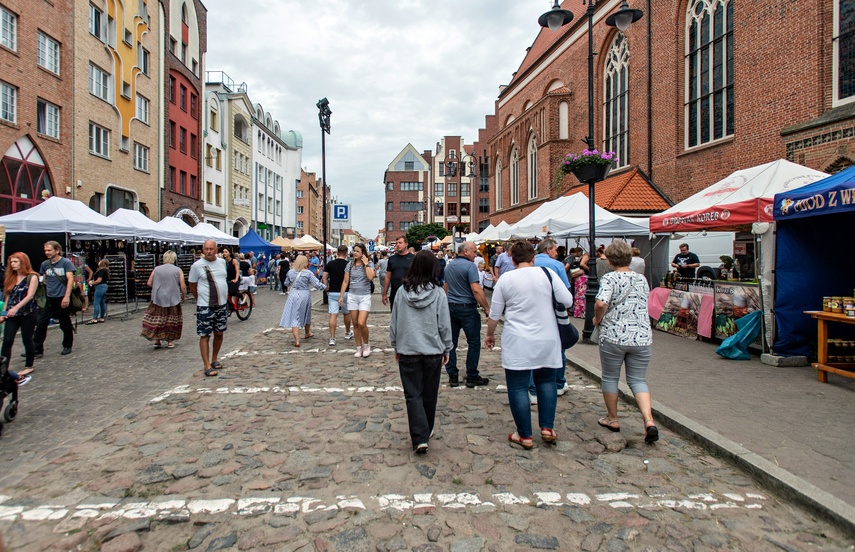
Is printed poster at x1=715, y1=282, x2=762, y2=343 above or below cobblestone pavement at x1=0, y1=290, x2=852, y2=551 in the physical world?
above

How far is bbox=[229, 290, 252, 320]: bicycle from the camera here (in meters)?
14.2

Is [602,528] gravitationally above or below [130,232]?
below

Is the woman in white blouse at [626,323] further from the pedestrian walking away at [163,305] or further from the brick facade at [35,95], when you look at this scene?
the brick facade at [35,95]

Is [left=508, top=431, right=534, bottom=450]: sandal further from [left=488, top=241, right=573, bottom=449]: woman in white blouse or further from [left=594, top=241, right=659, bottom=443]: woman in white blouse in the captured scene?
[left=594, top=241, right=659, bottom=443]: woman in white blouse

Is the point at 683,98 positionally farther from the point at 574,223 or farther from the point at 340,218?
the point at 340,218

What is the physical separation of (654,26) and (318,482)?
75.0 ft

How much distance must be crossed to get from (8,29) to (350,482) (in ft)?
76.5

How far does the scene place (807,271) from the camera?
301 inches

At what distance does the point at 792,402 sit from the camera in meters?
5.64

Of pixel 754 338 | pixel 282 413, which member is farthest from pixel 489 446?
pixel 754 338

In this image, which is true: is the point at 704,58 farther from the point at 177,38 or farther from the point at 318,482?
the point at 177,38

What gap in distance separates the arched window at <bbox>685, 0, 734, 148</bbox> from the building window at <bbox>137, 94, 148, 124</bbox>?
27.2 m

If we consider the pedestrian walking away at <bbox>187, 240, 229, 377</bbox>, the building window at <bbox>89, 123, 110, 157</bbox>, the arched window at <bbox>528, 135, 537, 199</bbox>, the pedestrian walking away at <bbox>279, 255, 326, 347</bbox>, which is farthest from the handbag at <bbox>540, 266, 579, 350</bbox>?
the arched window at <bbox>528, 135, 537, 199</bbox>

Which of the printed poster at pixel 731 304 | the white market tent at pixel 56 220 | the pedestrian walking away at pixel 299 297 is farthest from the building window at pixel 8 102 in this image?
the printed poster at pixel 731 304
